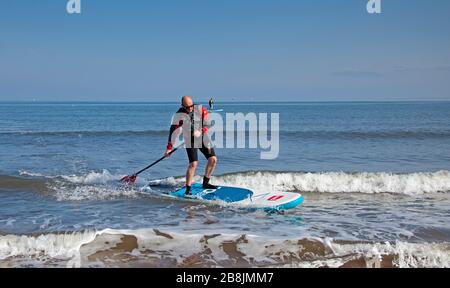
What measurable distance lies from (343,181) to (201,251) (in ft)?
23.7

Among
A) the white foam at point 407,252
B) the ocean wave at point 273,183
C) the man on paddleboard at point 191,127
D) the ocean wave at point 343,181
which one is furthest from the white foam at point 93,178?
the white foam at point 407,252

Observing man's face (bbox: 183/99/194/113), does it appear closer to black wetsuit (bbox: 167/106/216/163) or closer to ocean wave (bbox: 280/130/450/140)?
black wetsuit (bbox: 167/106/216/163)

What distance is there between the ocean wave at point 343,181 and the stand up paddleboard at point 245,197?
1.62 metres

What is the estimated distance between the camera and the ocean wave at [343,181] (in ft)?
39.0

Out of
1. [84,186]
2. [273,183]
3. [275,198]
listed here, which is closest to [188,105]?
[275,198]

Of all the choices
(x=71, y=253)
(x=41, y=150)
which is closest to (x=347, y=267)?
(x=71, y=253)

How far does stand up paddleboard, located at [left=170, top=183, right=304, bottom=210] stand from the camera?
8.82m

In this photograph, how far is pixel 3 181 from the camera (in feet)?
39.3

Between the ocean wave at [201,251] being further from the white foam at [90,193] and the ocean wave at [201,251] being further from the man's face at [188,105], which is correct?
the white foam at [90,193]

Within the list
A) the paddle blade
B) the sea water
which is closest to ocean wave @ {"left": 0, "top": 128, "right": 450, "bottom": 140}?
the sea water

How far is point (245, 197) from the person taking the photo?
9250 millimetres

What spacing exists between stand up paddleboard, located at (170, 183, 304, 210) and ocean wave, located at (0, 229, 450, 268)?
1.90 m

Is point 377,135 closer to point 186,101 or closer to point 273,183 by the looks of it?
point 273,183
